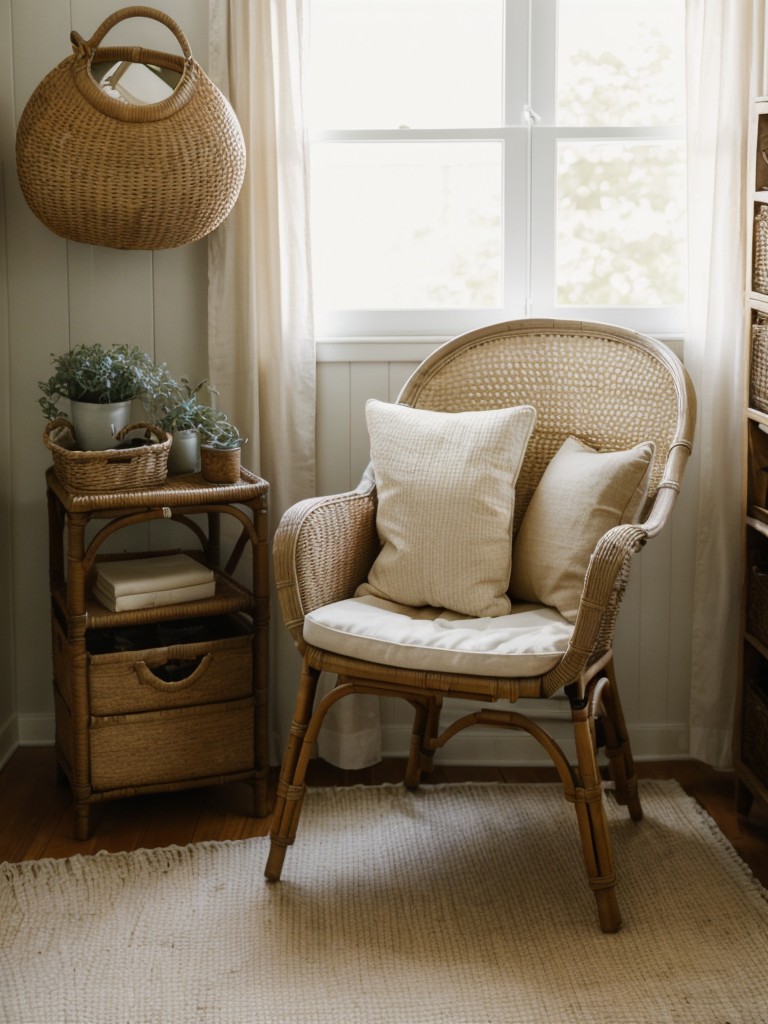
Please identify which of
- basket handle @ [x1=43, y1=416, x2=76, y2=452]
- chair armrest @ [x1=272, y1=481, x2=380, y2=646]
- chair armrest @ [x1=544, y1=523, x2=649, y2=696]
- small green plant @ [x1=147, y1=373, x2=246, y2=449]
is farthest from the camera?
small green plant @ [x1=147, y1=373, x2=246, y2=449]

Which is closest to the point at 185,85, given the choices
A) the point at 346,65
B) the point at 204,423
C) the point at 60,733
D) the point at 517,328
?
the point at 346,65

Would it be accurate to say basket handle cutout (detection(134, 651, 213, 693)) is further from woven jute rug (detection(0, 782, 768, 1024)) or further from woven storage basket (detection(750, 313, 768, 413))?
woven storage basket (detection(750, 313, 768, 413))

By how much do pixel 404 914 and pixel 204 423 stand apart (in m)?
Answer: 1.10

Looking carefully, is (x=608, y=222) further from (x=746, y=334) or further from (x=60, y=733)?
(x=60, y=733)

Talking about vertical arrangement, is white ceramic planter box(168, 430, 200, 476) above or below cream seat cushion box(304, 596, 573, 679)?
above

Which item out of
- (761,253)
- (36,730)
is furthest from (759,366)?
(36,730)

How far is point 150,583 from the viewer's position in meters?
2.44

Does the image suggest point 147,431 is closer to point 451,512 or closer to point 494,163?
point 451,512

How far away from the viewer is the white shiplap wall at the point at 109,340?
8.70ft

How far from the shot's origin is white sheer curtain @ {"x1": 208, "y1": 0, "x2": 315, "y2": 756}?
2.60 metres

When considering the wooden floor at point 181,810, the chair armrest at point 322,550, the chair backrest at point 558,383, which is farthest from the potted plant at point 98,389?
the wooden floor at point 181,810

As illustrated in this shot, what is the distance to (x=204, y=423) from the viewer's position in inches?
101

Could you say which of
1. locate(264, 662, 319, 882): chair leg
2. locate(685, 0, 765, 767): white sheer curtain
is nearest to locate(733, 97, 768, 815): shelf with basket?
locate(685, 0, 765, 767): white sheer curtain

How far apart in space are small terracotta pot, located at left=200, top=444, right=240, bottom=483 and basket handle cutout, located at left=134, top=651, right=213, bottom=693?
0.37m
